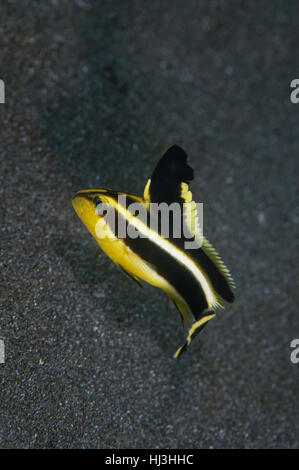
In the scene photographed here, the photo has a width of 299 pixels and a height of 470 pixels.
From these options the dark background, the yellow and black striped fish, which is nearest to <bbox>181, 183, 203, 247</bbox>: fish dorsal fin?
the yellow and black striped fish

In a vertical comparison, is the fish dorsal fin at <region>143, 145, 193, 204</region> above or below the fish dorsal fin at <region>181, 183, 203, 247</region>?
above

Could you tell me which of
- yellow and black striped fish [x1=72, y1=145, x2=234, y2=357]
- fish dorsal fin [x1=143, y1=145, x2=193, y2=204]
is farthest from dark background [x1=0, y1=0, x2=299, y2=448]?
fish dorsal fin [x1=143, y1=145, x2=193, y2=204]

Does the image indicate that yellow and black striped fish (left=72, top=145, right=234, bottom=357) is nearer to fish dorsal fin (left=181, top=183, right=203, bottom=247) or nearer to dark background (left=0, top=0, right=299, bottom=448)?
fish dorsal fin (left=181, top=183, right=203, bottom=247)

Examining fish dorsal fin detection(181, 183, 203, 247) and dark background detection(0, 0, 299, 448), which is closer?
fish dorsal fin detection(181, 183, 203, 247)

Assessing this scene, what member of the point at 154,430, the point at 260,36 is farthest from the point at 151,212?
the point at 260,36

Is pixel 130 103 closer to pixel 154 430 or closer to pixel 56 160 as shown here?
pixel 56 160

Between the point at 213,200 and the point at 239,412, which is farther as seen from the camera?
the point at 213,200

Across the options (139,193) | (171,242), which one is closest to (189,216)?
(171,242)
